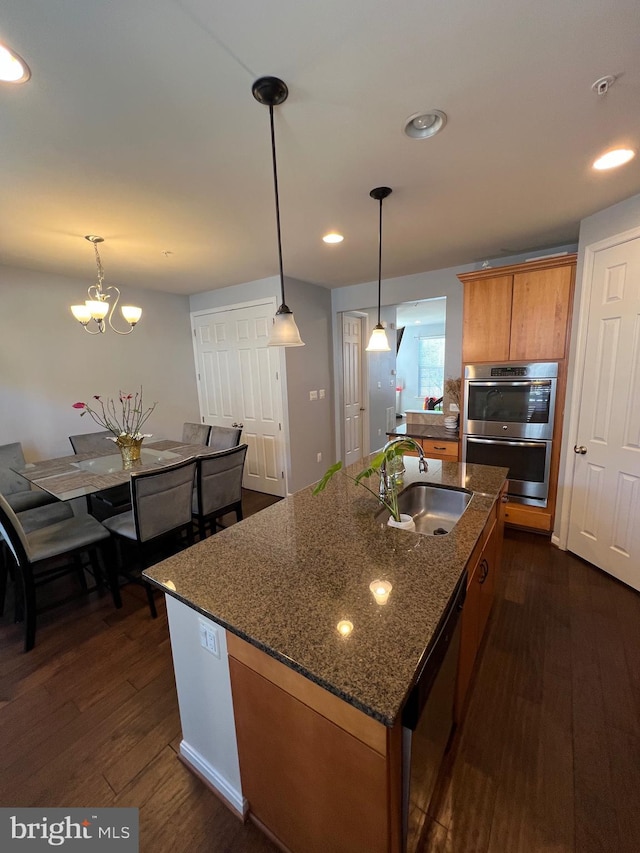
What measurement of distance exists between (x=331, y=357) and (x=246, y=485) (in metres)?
2.07

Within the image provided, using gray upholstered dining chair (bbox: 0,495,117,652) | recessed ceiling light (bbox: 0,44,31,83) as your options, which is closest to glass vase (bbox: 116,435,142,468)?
gray upholstered dining chair (bbox: 0,495,117,652)

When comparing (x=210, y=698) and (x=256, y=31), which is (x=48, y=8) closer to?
(x=256, y=31)

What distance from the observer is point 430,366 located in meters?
8.66

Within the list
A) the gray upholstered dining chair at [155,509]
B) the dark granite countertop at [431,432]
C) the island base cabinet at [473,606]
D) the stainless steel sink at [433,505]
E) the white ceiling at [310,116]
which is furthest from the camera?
the dark granite countertop at [431,432]

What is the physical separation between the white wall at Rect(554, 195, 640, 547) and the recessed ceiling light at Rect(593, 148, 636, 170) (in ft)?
1.85

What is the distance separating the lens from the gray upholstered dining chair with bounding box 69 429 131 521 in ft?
9.50

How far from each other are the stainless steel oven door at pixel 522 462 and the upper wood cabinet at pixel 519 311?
28.6 inches

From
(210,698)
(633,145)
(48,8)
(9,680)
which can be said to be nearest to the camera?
(48,8)

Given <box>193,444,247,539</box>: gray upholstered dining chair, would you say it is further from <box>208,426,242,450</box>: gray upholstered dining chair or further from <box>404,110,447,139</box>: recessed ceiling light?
<box>404,110,447,139</box>: recessed ceiling light

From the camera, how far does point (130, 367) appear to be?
158 inches

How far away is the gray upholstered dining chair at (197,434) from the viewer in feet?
12.0

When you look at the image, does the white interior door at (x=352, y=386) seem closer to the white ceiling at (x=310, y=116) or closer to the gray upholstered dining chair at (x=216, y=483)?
the white ceiling at (x=310, y=116)

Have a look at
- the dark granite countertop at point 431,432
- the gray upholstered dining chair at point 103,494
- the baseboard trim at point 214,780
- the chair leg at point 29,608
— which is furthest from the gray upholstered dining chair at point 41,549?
the dark granite countertop at point 431,432

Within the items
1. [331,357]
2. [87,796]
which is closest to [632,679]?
[87,796]
